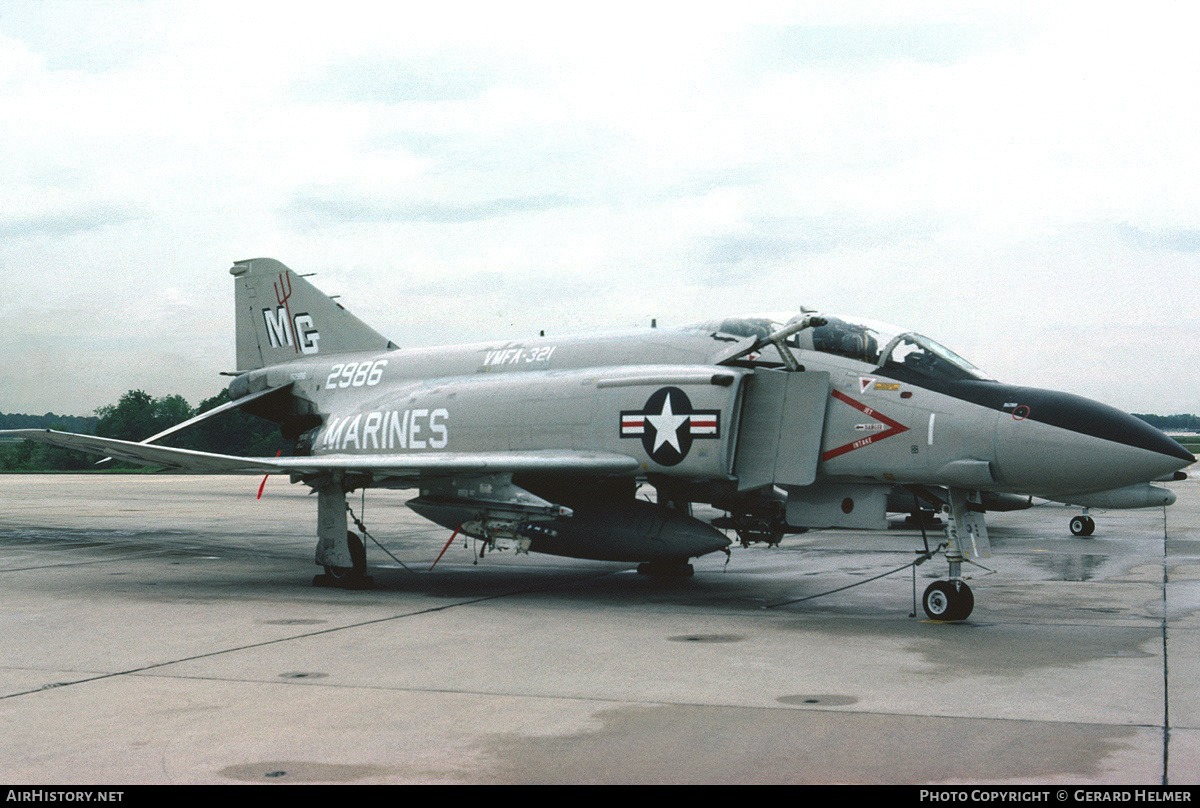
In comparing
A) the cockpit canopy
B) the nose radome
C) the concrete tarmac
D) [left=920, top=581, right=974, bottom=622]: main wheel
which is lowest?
the concrete tarmac

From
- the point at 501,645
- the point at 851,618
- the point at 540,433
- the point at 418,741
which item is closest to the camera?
the point at 418,741

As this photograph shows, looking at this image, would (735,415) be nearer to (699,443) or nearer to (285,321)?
(699,443)

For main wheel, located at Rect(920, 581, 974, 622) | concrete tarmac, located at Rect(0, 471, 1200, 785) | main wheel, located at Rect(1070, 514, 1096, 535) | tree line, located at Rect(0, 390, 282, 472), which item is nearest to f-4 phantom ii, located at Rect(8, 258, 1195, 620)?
main wheel, located at Rect(920, 581, 974, 622)

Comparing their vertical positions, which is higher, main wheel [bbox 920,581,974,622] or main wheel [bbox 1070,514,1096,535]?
main wheel [bbox 1070,514,1096,535]

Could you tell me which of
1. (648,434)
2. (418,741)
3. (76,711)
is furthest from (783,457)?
(76,711)

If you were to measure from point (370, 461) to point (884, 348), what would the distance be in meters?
5.33

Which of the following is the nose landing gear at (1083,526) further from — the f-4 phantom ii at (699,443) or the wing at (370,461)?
the wing at (370,461)

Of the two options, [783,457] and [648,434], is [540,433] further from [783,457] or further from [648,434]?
[783,457]

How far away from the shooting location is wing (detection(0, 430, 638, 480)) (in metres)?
10.8

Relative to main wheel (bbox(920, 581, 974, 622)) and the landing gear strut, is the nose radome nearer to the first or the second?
main wheel (bbox(920, 581, 974, 622))

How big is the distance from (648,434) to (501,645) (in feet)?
10.4

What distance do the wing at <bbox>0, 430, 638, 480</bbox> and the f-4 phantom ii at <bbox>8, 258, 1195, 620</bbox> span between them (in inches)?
1.1

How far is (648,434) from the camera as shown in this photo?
10.8 m
